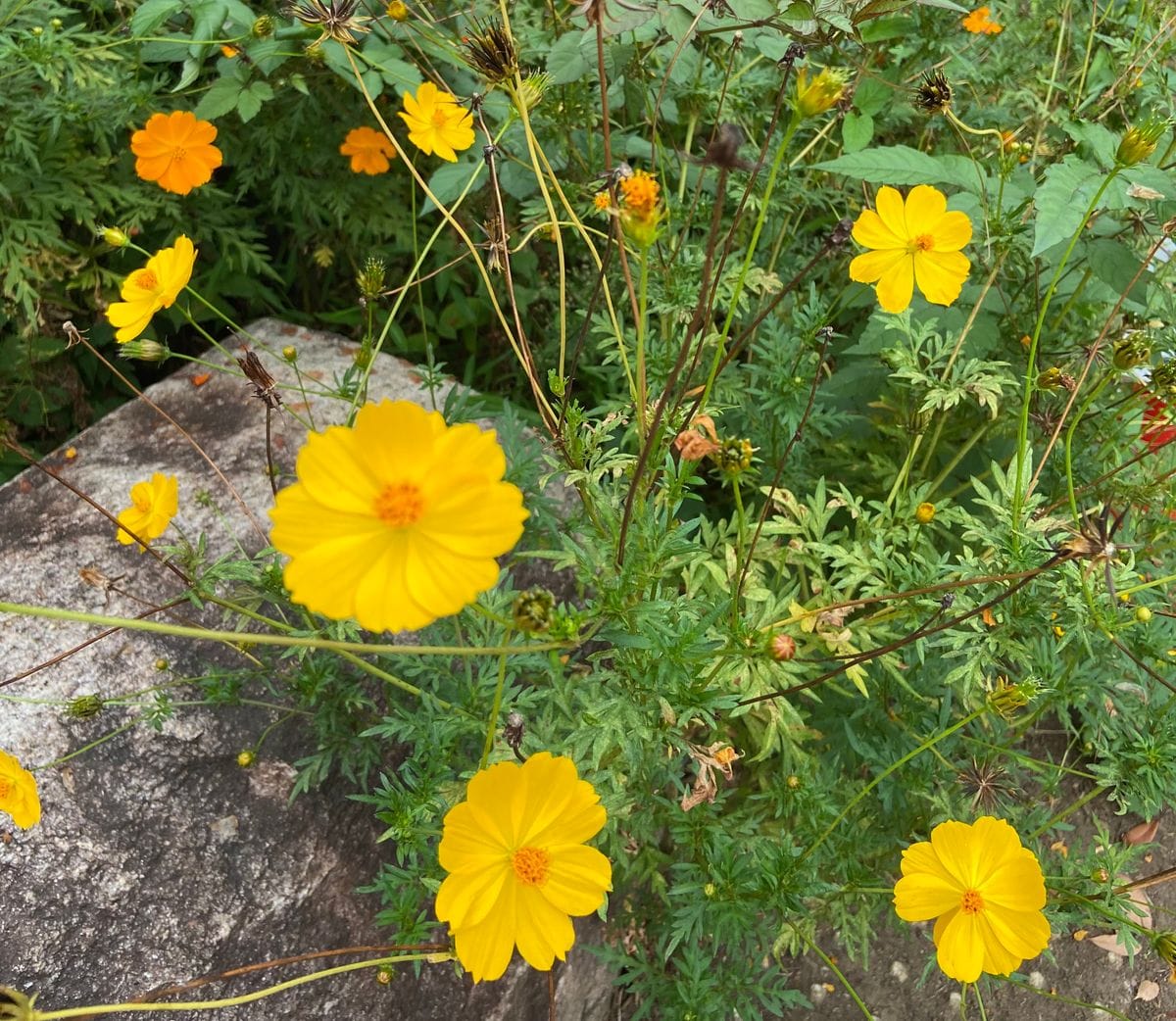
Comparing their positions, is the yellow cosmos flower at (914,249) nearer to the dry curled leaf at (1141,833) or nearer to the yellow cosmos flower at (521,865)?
the yellow cosmos flower at (521,865)

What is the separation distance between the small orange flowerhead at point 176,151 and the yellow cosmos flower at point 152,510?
688mm

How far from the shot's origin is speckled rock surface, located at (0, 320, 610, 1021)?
4.43ft

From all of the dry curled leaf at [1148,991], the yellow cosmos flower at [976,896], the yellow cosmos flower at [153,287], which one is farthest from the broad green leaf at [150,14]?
the dry curled leaf at [1148,991]

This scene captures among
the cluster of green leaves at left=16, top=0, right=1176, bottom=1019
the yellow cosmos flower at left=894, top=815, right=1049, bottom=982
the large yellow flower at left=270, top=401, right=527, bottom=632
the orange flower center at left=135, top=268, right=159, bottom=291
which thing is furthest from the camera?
the orange flower center at left=135, top=268, right=159, bottom=291

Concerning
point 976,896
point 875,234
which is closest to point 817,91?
point 875,234

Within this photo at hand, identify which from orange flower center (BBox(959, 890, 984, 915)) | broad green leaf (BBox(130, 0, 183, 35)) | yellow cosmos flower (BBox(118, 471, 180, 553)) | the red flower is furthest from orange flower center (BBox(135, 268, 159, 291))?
the red flower

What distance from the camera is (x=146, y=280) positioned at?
4.41 feet

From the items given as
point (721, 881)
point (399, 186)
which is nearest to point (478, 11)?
point (399, 186)

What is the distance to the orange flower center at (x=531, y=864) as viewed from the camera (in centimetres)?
97

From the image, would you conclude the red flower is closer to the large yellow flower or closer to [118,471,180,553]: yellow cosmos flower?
the large yellow flower

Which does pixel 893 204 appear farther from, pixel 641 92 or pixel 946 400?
pixel 641 92

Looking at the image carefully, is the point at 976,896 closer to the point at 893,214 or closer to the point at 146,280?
the point at 893,214

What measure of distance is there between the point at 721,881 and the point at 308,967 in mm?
670

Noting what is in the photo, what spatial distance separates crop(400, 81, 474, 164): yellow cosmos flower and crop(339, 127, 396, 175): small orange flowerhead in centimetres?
44
